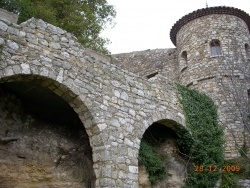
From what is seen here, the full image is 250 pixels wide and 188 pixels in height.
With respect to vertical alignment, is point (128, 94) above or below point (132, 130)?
above

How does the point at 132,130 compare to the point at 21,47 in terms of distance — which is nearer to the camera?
the point at 21,47

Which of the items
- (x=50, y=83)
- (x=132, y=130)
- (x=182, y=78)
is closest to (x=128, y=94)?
(x=132, y=130)

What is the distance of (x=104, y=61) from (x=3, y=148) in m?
2.86

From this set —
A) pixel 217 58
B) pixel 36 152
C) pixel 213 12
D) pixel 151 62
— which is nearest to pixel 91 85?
pixel 36 152

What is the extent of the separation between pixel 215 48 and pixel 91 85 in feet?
28.3

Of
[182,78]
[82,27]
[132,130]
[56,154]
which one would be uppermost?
[82,27]

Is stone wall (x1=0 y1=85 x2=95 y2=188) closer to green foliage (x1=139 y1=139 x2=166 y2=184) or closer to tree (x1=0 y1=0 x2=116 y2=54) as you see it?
green foliage (x1=139 y1=139 x2=166 y2=184)

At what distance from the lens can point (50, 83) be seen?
242 inches

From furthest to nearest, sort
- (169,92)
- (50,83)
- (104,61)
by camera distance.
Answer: (169,92), (104,61), (50,83)

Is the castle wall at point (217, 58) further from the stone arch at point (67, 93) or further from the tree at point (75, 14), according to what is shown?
the stone arch at point (67, 93)

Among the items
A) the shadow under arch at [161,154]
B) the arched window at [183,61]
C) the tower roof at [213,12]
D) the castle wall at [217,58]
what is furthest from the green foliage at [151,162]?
the tower roof at [213,12]

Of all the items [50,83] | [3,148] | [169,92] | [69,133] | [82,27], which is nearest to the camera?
[50,83]

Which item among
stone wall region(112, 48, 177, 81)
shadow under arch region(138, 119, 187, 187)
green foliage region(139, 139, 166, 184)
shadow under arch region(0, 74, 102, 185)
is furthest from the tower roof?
shadow under arch region(0, 74, 102, 185)

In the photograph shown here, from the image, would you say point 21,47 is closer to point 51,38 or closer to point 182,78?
point 51,38
